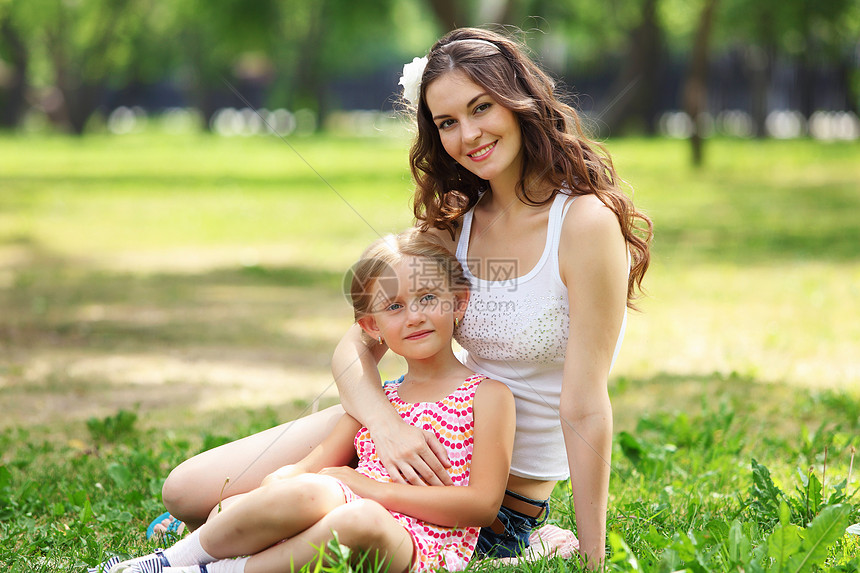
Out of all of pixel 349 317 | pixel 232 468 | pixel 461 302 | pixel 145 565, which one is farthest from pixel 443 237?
pixel 349 317

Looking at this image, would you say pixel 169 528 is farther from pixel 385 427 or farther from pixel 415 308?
pixel 415 308

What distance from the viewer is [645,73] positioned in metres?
25.5

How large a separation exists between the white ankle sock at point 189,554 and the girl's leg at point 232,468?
1.16 ft

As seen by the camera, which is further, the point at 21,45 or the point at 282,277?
the point at 21,45

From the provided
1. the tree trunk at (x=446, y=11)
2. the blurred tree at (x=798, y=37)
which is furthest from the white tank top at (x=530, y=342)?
the blurred tree at (x=798, y=37)

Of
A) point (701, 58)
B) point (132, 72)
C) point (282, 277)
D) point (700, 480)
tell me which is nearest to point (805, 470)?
point (700, 480)

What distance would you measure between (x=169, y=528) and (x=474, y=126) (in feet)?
5.05

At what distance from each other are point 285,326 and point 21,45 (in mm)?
32083

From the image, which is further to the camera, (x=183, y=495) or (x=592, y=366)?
(x=183, y=495)

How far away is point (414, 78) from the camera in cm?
298

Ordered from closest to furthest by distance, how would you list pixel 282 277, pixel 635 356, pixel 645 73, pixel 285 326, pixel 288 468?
1. pixel 288 468
2. pixel 635 356
3. pixel 285 326
4. pixel 282 277
5. pixel 645 73

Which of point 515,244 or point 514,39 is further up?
point 514,39

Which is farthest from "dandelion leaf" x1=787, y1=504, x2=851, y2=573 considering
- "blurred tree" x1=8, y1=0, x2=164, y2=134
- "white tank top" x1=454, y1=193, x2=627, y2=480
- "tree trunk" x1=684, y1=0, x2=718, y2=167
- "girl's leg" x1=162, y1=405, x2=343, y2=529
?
"blurred tree" x1=8, y1=0, x2=164, y2=134

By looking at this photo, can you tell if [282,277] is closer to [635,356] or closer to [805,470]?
[635,356]
